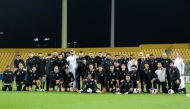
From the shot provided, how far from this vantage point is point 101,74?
612 inches

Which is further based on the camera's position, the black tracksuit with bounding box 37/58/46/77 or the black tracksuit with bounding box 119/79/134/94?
the black tracksuit with bounding box 37/58/46/77

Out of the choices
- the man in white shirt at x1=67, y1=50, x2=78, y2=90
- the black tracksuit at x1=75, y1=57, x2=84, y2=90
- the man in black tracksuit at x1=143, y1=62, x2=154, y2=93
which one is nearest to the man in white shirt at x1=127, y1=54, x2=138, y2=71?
the man in black tracksuit at x1=143, y1=62, x2=154, y2=93

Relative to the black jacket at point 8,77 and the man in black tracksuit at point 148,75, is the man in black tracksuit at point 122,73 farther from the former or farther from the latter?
the black jacket at point 8,77

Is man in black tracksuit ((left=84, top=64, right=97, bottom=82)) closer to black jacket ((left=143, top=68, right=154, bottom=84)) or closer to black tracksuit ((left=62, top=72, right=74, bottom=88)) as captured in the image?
black tracksuit ((left=62, top=72, right=74, bottom=88))

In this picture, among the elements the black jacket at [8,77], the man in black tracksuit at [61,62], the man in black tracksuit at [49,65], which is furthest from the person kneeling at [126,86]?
the black jacket at [8,77]

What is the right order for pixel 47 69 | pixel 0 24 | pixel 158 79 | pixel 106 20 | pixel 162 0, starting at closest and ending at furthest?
pixel 158 79 < pixel 47 69 < pixel 162 0 < pixel 106 20 < pixel 0 24

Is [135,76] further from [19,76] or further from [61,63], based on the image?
[19,76]

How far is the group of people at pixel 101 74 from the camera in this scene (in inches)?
589

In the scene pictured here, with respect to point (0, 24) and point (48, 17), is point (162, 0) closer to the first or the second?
point (48, 17)

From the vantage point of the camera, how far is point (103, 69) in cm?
1568

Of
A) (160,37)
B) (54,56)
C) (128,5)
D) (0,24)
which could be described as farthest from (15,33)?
(54,56)

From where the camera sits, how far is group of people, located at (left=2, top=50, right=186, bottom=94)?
589 inches

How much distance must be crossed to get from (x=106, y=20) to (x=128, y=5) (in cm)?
527

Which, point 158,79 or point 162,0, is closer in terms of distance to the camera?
point 158,79
